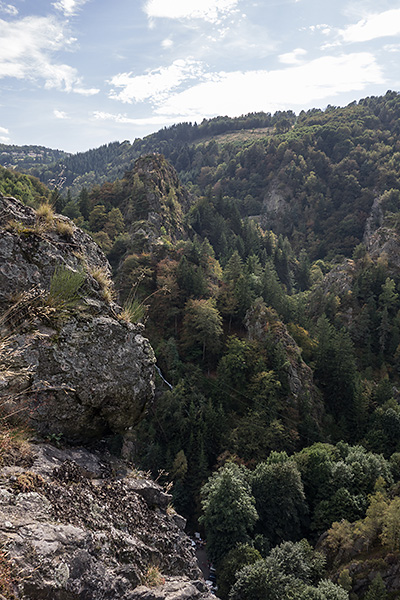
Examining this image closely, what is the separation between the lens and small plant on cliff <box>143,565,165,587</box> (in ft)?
17.6

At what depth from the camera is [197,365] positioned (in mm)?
40094

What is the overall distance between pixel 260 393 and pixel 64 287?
32921mm

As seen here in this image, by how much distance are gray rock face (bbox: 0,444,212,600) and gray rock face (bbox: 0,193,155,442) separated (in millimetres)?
722

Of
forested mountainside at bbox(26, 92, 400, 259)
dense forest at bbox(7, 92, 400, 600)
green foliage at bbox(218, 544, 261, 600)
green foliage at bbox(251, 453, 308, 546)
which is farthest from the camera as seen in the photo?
forested mountainside at bbox(26, 92, 400, 259)

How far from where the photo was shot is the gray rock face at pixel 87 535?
155 inches

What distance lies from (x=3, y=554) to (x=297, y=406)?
38.4 metres

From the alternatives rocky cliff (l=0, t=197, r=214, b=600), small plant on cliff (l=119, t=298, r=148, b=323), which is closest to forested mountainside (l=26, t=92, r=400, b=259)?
small plant on cliff (l=119, t=298, r=148, b=323)

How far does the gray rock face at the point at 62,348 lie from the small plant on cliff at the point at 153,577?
2.54 m

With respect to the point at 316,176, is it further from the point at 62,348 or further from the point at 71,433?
the point at 71,433

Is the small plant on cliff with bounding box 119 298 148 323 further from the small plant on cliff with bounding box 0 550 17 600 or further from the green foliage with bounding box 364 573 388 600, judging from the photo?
the green foliage with bounding box 364 573 388 600

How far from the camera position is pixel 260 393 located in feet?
121

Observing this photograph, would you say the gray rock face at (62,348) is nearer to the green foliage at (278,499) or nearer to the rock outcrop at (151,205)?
the green foliage at (278,499)

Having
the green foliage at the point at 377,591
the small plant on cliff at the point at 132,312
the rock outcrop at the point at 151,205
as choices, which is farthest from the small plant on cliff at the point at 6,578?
the rock outcrop at the point at 151,205

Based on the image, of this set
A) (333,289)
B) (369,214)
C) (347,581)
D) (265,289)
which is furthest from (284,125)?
(347,581)
